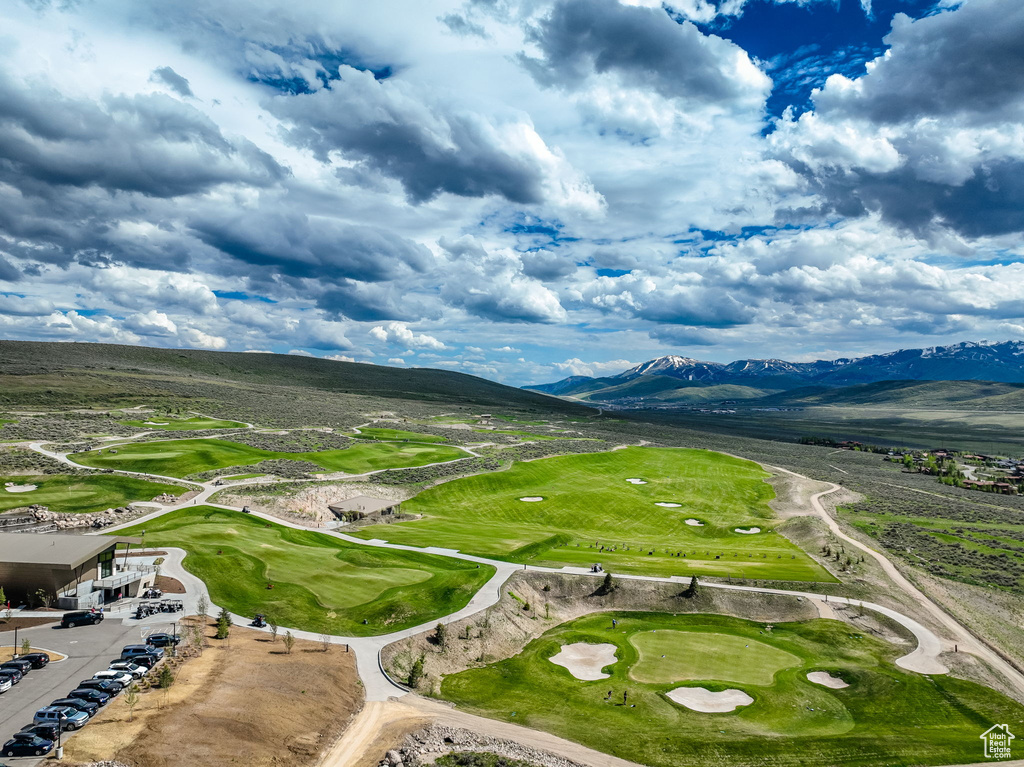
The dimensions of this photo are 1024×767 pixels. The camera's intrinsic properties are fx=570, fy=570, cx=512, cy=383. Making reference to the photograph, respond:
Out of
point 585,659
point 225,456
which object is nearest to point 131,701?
point 585,659

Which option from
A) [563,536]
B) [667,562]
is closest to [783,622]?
[667,562]

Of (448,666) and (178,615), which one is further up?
(178,615)

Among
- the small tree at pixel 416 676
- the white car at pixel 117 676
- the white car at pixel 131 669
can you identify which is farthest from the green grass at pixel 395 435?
the white car at pixel 117 676

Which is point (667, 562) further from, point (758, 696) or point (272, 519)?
point (272, 519)

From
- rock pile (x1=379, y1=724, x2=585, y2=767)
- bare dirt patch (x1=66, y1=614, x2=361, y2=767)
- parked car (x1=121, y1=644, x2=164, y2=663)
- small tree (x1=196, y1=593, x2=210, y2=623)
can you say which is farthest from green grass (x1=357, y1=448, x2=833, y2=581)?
parked car (x1=121, y1=644, x2=164, y2=663)

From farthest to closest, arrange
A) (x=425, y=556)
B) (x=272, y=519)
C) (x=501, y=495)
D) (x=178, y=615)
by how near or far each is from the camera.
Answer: (x=501, y=495), (x=272, y=519), (x=425, y=556), (x=178, y=615)

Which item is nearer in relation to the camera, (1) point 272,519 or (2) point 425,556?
(2) point 425,556

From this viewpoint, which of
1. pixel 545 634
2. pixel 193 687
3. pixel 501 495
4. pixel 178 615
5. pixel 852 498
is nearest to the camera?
pixel 193 687

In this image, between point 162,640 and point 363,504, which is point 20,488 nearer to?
point 363,504
